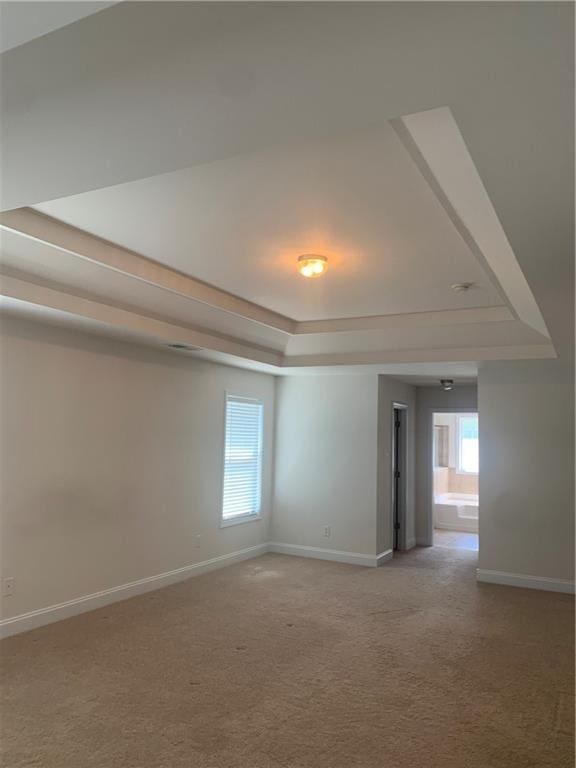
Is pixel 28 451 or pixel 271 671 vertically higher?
pixel 28 451

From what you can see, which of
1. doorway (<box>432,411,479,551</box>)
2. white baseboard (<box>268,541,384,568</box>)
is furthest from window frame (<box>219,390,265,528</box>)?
→ doorway (<box>432,411,479,551</box>)

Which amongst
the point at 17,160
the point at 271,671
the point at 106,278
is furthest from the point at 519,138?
the point at 271,671

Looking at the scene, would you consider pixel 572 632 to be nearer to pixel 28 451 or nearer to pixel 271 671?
pixel 271 671

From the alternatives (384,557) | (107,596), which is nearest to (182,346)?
(107,596)

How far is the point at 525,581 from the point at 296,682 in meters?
3.44

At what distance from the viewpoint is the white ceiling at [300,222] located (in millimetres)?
2568

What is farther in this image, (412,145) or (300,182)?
(300,182)

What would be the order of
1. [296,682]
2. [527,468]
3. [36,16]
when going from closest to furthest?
[36,16], [296,682], [527,468]

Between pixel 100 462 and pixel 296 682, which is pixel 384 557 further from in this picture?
pixel 100 462

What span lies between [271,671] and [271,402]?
4.26 metres

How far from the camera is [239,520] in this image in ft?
22.7

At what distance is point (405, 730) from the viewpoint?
118 inches

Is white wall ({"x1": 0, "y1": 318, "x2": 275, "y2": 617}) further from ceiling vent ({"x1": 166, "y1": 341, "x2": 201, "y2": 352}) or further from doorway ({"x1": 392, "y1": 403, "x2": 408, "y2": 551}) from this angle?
doorway ({"x1": 392, "y1": 403, "x2": 408, "y2": 551})

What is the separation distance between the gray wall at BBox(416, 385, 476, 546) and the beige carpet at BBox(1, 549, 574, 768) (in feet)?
9.19
